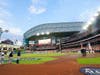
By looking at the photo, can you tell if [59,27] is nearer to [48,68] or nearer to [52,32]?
[52,32]

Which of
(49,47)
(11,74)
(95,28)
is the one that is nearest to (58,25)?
(49,47)

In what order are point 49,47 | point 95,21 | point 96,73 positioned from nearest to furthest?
point 96,73
point 95,21
point 49,47

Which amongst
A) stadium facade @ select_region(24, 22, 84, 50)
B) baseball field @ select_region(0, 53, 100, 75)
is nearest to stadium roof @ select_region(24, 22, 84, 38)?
stadium facade @ select_region(24, 22, 84, 50)

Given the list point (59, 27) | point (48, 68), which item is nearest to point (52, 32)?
point (59, 27)

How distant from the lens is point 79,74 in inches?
558

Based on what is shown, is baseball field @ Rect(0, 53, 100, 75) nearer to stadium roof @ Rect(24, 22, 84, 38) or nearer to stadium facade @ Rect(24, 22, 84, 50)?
stadium facade @ Rect(24, 22, 84, 50)

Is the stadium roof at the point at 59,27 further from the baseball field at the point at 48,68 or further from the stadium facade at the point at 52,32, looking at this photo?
the baseball field at the point at 48,68

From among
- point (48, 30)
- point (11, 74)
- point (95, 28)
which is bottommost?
point (11, 74)

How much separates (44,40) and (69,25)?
26603 millimetres

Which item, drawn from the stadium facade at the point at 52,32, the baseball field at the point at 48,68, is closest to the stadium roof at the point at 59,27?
the stadium facade at the point at 52,32

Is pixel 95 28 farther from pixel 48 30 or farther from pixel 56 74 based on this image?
pixel 48 30

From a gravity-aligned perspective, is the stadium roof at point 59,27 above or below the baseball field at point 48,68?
above

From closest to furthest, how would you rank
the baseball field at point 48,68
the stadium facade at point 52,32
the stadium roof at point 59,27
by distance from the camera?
the baseball field at point 48,68 → the stadium facade at point 52,32 → the stadium roof at point 59,27

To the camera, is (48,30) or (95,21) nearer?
(95,21)
